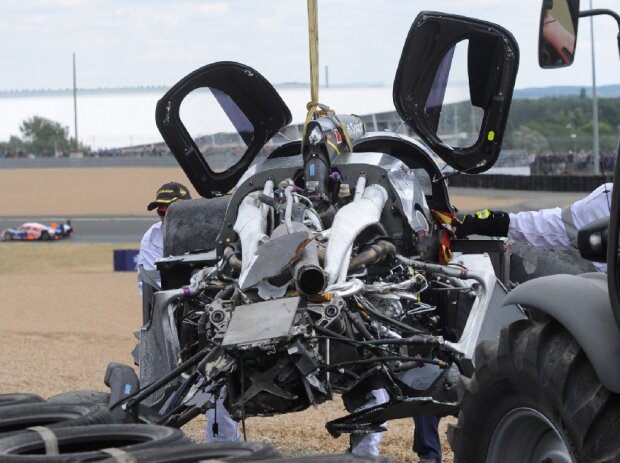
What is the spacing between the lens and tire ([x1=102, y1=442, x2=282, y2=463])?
445cm

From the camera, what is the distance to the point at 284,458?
440cm

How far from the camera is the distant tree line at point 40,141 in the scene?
296 ft

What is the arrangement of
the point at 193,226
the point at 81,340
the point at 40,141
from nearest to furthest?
the point at 193,226, the point at 81,340, the point at 40,141

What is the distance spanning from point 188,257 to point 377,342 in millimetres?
1726

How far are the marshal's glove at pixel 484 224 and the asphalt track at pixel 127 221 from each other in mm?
21088

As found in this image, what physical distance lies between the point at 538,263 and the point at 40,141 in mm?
Answer: 90976

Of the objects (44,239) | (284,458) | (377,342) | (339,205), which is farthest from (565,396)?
(44,239)

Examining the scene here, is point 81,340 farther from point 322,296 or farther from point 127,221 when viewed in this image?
point 127,221

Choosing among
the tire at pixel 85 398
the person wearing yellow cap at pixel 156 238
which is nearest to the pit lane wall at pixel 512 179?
the person wearing yellow cap at pixel 156 238

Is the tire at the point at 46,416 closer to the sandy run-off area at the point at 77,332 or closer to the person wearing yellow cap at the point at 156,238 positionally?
the sandy run-off area at the point at 77,332

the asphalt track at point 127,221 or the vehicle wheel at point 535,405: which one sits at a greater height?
the vehicle wheel at point 535,405

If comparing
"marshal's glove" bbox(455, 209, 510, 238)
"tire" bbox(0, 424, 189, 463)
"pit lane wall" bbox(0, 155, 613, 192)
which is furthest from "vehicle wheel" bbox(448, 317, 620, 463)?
"pit lane wall" bbox(0, 155, 613, 192)

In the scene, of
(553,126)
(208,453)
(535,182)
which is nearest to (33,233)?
(535,182)

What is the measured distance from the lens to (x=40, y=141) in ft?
318
